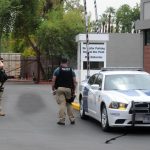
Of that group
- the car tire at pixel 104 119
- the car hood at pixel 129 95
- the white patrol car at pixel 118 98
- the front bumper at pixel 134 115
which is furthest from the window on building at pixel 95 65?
the front bumper at pixel 134 115

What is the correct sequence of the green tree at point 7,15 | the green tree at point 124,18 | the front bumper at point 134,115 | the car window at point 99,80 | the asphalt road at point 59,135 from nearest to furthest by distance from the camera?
the asphalt road at point 59,135, the front bumper at point 134,115, the car window at point 99,80, the green tree at point 7,15, the green tree at point 124,18

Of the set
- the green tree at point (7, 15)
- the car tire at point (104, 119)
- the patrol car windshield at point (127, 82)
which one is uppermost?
the green tree at point (7, 15)

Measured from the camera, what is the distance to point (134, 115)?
1327 cm

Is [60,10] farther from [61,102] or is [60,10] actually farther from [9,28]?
[61,102]

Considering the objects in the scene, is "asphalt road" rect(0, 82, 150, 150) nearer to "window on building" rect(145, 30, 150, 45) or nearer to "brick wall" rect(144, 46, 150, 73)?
"brick wall" rect(144, 46, 150, 73)

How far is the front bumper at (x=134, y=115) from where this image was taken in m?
13.3

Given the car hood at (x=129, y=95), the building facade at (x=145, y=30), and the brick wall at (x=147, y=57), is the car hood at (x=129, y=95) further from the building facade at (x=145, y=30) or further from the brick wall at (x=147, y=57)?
the brick wall at (x=147, y=57)

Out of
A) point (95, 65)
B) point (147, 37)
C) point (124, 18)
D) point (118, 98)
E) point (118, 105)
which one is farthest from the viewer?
point (124, 18)

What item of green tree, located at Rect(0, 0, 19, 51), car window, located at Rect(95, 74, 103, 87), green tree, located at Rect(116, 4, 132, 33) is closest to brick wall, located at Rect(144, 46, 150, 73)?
green tree, located at Rect(0, 0, 19, 51)

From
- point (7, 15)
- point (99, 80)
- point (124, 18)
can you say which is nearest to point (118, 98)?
point (99, 80)

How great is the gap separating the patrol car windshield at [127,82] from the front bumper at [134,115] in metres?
1.42

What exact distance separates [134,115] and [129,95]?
624 mm

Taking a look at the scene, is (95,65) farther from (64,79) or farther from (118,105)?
(118,105)

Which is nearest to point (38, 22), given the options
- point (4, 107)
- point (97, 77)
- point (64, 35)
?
point (64, 35)
